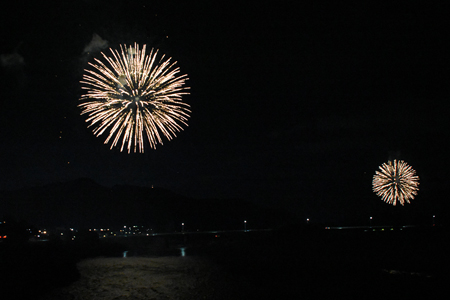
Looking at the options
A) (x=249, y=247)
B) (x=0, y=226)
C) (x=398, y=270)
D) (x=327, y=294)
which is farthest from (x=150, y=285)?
(x=0, y=226)

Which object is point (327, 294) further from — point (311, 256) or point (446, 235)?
point (446, 235)

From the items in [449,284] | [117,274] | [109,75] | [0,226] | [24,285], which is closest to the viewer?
[109,75]

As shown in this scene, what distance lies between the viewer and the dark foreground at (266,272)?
39.3 metres

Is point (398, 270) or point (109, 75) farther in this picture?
point (398, 270)

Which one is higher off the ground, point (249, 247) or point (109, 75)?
point (109, 75)

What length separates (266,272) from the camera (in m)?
58.4

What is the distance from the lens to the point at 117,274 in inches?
2104

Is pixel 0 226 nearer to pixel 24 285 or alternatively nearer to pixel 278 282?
pixel 24 285

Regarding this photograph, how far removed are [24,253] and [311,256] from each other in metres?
56.6

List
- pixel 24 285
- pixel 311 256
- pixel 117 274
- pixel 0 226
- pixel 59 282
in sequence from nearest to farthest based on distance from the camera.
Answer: pixel 24 285, pixel 59 282, pixel 117 274, pixel 311 256, pixel 0 226

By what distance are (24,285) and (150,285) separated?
15508mm

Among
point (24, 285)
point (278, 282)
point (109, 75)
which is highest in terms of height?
point (109, 75)

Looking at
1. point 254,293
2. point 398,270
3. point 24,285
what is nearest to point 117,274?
point 24,285

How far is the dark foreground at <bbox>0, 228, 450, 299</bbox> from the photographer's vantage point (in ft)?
129
